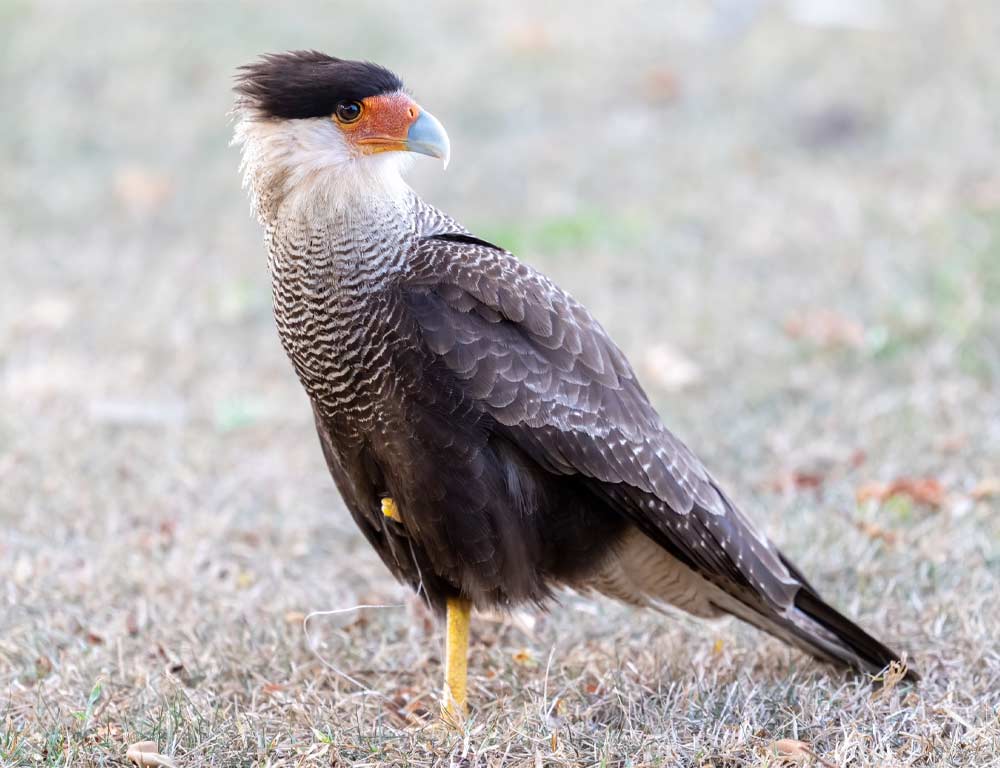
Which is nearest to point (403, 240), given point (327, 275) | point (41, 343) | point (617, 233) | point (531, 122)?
point (327, 275)

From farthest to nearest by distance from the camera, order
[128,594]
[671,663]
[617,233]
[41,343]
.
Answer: [617,233], [41,343], [128,594], [671,663]

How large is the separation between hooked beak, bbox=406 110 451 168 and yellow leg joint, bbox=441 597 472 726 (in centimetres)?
121

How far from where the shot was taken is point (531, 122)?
31.2 feet

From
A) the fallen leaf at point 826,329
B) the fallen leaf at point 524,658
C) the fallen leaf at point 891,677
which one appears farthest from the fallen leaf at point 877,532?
the fallen leaf at point 826,329

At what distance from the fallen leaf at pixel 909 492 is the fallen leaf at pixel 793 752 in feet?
5.61

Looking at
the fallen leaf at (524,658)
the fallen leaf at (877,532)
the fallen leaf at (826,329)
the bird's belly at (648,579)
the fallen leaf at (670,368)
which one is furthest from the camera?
the fallen leaf at (826,329)

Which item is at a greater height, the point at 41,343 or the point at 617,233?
the point at 617,233

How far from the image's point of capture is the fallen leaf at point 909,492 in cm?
441

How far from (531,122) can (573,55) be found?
1222mm

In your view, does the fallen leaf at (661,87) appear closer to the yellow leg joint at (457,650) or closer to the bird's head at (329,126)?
the bird's head at (329,126)

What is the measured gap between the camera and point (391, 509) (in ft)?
10.3

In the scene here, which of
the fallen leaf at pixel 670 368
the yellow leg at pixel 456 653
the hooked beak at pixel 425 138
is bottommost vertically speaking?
the yellow leg at pixel 456 653

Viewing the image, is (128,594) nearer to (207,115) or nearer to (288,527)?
(288,527)

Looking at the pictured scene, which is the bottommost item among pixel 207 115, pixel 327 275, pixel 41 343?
pixel 41 343
